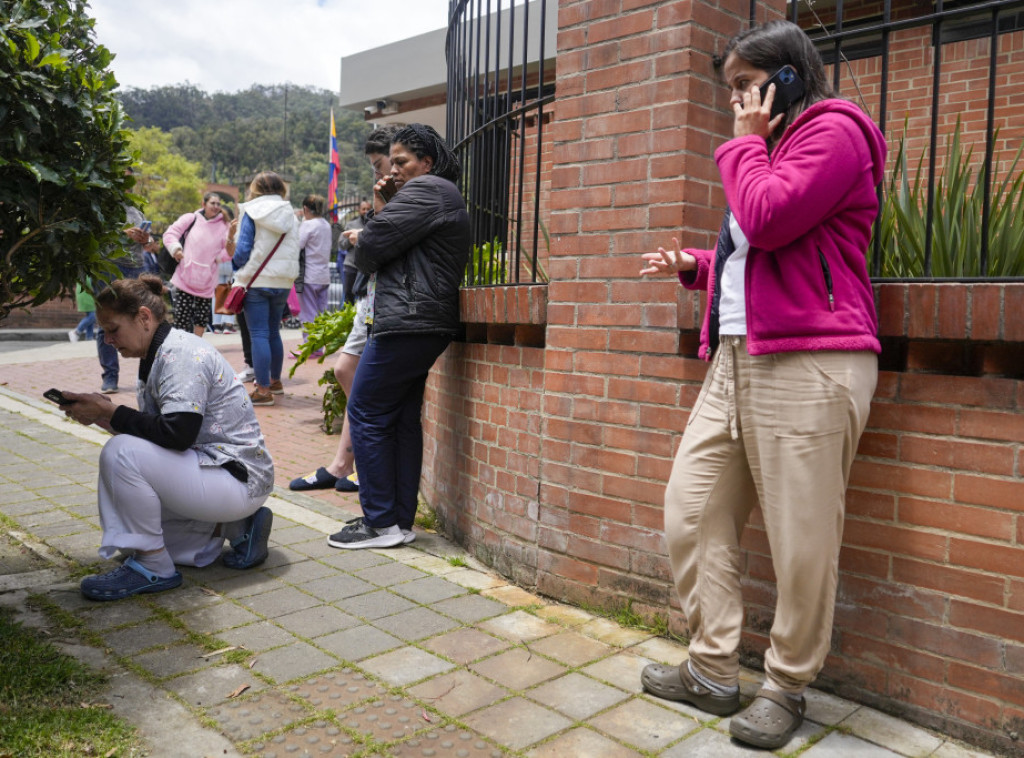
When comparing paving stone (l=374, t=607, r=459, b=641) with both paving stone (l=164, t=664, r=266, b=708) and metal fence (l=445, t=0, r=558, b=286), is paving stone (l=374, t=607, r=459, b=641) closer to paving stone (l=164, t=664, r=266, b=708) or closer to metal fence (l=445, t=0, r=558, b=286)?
paving stone (l=164, t=664, r=266, b=708)

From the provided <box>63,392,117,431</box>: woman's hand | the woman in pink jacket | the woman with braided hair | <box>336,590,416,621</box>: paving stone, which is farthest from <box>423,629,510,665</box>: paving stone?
the woman in pink jacket

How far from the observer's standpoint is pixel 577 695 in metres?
2.86

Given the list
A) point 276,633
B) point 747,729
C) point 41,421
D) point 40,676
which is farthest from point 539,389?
point 41,421

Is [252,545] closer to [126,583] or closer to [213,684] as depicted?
[126,583]

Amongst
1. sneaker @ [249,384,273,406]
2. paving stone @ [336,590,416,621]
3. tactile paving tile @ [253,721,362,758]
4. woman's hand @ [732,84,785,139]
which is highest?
woman's hand @ [732,84,785,139]

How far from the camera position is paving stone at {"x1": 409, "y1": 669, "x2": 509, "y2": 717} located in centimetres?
277

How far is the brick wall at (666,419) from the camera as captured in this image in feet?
8.24

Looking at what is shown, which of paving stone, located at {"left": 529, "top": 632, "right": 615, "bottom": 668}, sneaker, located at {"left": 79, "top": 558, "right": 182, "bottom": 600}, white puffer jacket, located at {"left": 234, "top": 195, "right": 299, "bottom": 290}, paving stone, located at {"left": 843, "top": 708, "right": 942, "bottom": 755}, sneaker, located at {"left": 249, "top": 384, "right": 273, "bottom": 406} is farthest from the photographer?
sneaker, located at {"left": 249, "top": 384, "right": 273, "bottom": 406}

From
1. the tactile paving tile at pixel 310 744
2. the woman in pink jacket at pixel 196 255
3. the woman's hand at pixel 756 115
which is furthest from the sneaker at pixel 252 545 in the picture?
the woman in pink jacket at pixel 196 255

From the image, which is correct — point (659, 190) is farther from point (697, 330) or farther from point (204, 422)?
point (204, 422)

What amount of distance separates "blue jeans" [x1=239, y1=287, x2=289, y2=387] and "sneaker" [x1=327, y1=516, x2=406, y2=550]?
3.88 metres

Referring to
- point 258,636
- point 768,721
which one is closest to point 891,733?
point 768,721

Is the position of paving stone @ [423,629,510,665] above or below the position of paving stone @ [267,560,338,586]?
below

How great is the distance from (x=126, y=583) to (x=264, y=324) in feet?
14.8
